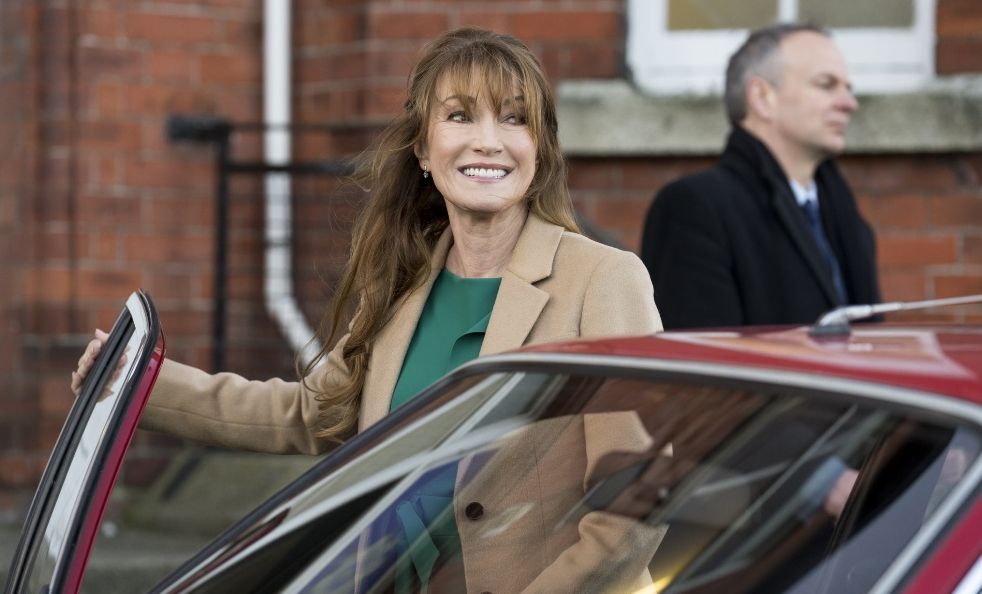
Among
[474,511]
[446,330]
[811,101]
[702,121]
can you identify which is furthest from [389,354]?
[702,121]

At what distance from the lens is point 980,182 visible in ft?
18.8

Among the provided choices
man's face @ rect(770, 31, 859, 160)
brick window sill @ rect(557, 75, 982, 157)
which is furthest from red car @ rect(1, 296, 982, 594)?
brick window sill @ rect(557, 75, 982, 157)

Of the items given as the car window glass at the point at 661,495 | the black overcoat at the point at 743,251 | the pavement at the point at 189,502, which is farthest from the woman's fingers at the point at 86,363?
the pavement at the point at 189,502

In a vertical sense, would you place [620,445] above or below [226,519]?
above

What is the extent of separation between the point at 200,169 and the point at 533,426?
4.33 metres

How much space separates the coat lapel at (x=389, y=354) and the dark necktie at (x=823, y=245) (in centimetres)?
167

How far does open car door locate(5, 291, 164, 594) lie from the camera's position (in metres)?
2.01

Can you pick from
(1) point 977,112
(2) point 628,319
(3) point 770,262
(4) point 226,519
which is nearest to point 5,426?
(4) point 226,519

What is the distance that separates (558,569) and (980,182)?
417cm

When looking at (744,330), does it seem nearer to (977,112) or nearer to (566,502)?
(566,502)

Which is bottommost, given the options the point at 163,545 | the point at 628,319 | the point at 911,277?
the point at 163,545

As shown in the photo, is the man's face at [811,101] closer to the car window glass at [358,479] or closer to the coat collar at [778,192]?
the coat collar at [778,192]

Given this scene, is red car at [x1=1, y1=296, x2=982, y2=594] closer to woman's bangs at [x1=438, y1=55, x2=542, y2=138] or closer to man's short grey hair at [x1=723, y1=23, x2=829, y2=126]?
woman's bangs at [x1=438, y1=55, x2=542, y2=138]

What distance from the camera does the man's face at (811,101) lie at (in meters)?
→ 4.25
